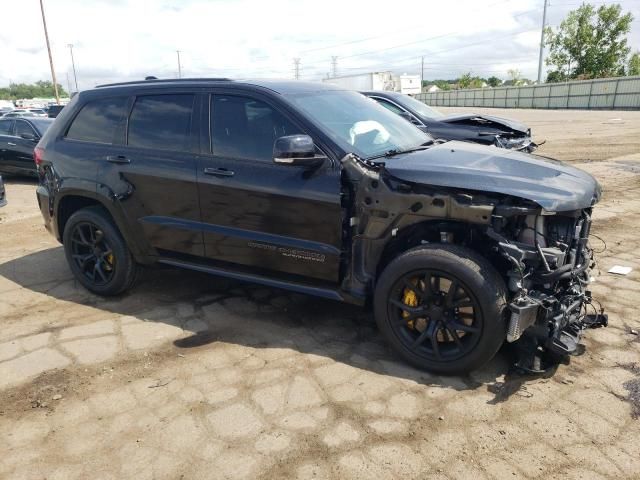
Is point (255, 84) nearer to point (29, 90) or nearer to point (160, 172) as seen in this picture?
point (160, 172)

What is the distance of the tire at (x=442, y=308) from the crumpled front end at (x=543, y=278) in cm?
13

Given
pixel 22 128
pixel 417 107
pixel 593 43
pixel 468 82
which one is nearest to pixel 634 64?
pixel 593 43

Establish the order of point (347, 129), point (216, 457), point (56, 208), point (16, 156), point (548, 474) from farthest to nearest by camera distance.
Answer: point (16, 156) → point (56, 208) → point (347, 129) → point (216, 457) → point (548, 474)

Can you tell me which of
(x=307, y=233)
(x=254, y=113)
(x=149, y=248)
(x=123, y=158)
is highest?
(x=254, y=113)

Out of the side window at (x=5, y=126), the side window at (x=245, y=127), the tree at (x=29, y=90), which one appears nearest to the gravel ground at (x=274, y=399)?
the side window at (x=245, y=127)

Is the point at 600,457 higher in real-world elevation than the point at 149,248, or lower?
lower

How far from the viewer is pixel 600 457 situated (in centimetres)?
250

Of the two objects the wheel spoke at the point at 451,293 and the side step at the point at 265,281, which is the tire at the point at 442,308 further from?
the side step at the point at 265,281

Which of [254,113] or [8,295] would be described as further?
[8,295]

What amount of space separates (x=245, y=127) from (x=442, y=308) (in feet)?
6.33

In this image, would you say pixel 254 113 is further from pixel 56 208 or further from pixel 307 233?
pixel 56 208

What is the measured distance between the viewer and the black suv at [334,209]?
9.88ft

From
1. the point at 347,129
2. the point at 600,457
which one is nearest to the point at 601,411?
the point at 600,457

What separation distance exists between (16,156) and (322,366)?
10.5 m
